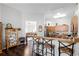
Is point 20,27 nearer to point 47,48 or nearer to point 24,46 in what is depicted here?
point 24,46

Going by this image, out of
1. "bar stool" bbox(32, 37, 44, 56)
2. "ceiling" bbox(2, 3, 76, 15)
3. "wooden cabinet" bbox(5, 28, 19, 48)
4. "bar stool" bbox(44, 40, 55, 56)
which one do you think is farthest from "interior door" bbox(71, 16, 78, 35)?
"wooden cabinet" bbox(5, 28, 19, 48)

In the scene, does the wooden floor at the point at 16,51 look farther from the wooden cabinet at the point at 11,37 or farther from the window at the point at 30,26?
the window at the point at 30,26

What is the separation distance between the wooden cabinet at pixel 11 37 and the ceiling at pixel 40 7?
0.45 m

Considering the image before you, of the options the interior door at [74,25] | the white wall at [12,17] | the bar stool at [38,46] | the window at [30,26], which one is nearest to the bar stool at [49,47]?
the bar stool at [38,46]

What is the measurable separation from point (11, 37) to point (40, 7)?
869mm

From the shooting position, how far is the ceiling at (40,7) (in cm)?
213

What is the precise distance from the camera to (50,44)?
2.27 meters

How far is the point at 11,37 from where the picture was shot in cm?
234

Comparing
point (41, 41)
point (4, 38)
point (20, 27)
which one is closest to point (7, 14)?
point (20, 27)

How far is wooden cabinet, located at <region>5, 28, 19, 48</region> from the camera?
2.23m

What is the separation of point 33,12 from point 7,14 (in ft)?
1.65

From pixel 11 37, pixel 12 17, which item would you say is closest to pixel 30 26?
pixel 12 17

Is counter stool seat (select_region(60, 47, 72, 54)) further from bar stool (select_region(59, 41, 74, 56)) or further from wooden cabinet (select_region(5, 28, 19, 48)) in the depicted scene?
wooden cabinet (select_region(5, 28, 19, 48))

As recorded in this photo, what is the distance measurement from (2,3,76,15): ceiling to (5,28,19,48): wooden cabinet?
453 mm
